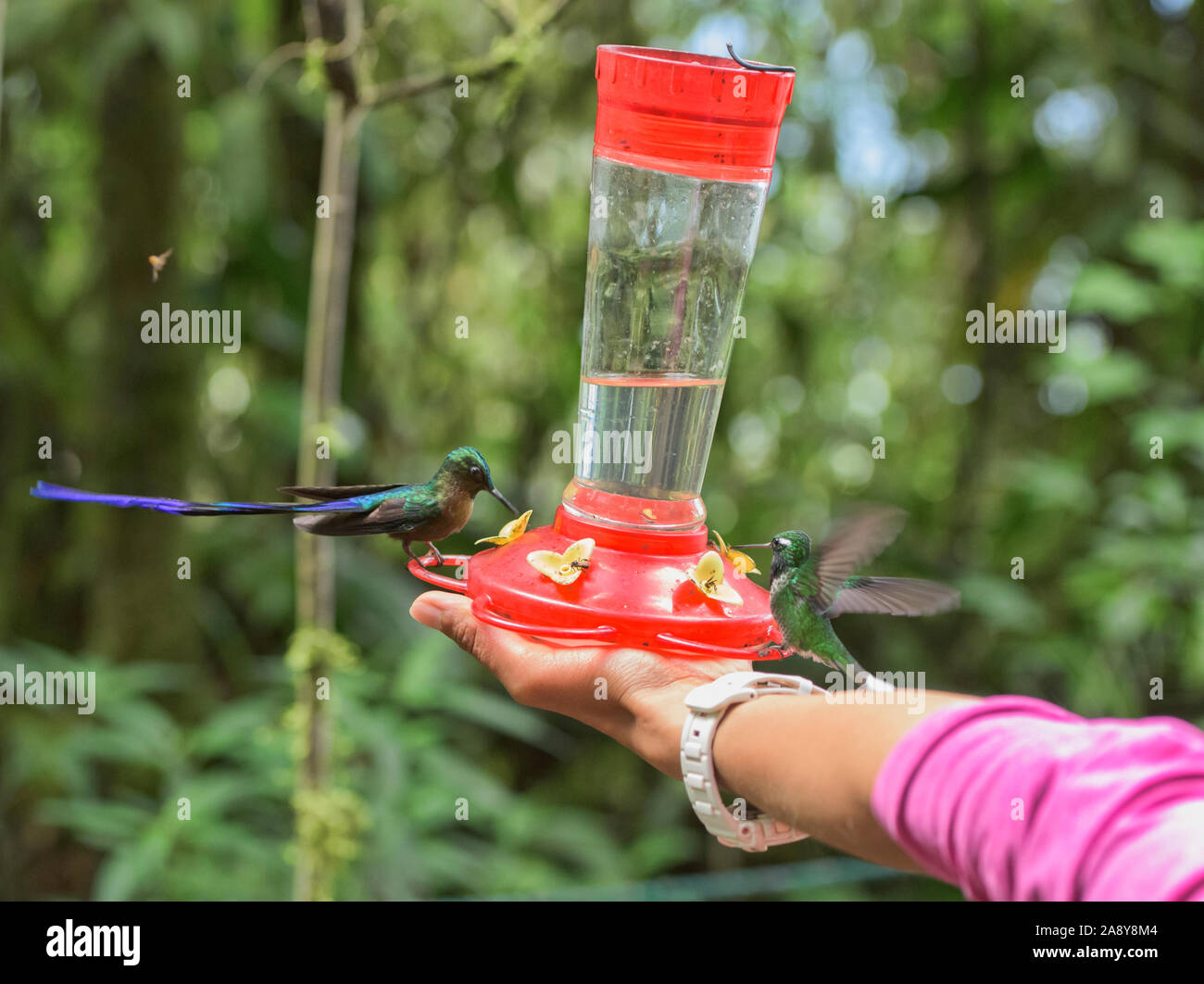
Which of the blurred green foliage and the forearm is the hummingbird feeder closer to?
the forearm

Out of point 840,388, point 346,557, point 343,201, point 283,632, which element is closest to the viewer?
point 343,201

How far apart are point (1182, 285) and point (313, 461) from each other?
2543 millimetres

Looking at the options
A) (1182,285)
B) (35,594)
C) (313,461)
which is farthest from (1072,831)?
(35,594)

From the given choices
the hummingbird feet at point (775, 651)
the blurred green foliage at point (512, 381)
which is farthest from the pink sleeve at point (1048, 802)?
the blurred green foliage at point (512, 381)

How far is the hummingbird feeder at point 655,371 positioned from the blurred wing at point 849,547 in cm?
9

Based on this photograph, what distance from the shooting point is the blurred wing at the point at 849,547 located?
1591 millimetres

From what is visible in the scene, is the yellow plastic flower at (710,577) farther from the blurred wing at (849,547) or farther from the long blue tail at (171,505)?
the long blue tail at (171,505)

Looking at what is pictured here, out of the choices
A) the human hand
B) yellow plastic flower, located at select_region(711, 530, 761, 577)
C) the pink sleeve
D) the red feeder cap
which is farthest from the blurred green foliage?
the pink sleeve

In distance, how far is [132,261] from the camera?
13.0ft

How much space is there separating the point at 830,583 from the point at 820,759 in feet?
1.61

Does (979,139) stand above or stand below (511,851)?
above

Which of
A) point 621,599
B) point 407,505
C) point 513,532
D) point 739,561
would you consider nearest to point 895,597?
point 739,561

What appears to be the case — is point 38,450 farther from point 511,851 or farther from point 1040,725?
point 1040,725

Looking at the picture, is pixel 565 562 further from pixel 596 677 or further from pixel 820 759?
pixel 820 759
